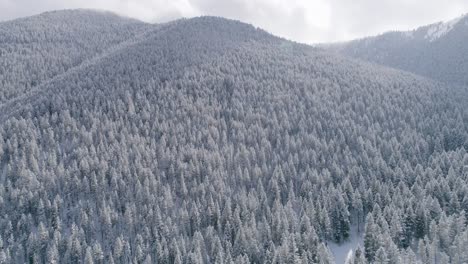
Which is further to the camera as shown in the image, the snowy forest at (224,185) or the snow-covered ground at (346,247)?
the snow-covered ground at (346,247)

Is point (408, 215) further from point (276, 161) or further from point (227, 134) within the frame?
point (227, 134)

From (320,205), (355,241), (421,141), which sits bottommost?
(355,241)

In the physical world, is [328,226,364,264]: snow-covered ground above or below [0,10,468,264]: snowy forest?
below

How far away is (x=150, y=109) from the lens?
196500 millimetres

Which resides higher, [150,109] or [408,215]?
[150,109]

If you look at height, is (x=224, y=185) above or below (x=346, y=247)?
above

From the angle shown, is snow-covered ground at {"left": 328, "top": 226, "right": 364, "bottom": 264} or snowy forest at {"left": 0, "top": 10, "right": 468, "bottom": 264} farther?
snow-covered ground at {"left": 328, "top": 226, "right": 364, "bottom": 264}

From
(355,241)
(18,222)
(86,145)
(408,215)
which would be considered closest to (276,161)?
(355,241)

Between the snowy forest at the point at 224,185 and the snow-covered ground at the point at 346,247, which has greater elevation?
the snowy forest at the point at 224,185

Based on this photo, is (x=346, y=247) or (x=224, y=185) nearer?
(x=346, y=247)

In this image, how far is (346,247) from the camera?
117 meters

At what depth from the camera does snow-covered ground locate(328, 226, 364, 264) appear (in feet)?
368

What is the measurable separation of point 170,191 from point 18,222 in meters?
41.3

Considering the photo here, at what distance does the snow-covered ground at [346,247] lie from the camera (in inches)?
4422
